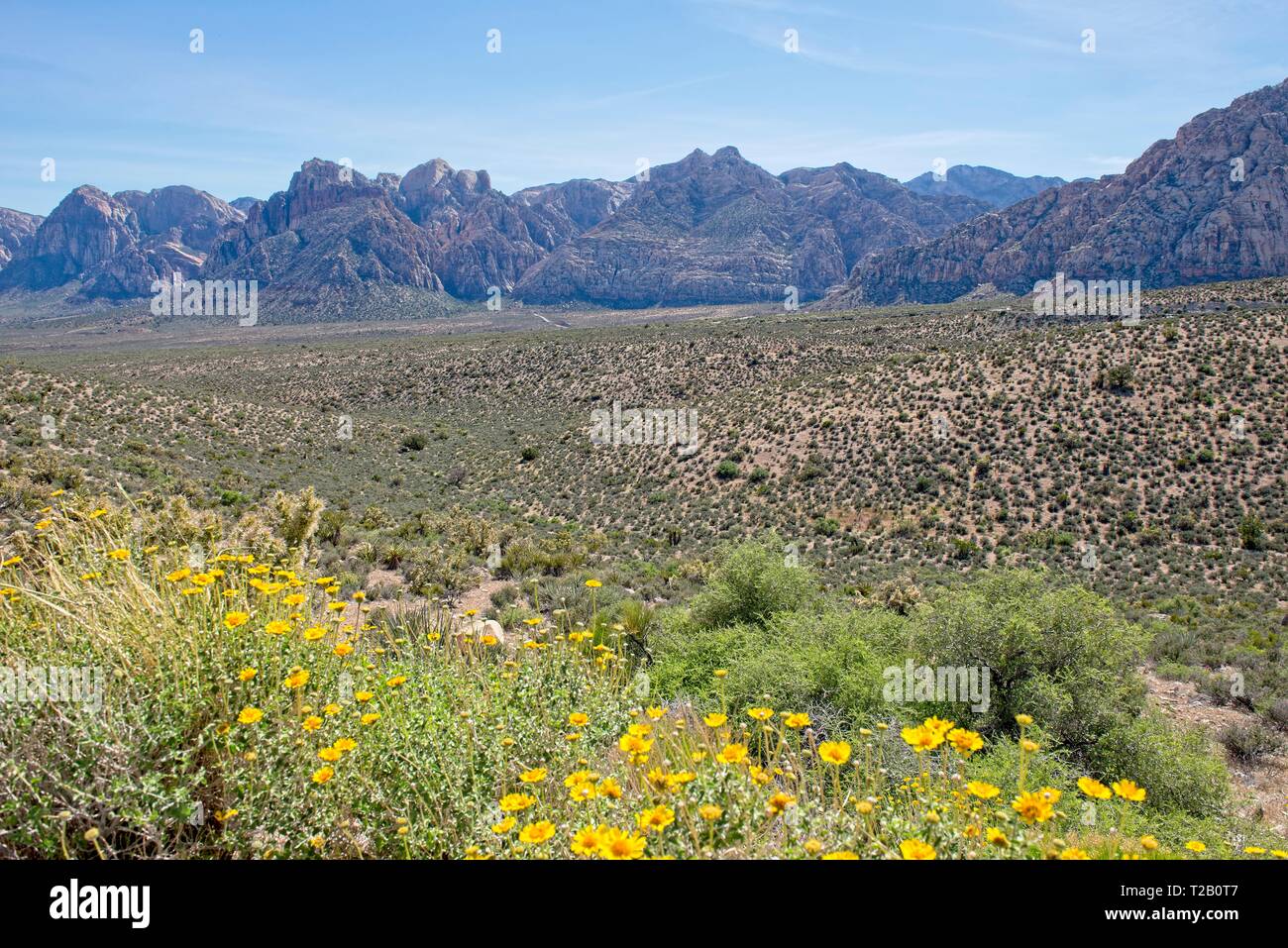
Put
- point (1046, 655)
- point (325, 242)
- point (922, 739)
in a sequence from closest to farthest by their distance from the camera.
→ point (922, 739) → point (1046, 655) → point (325, 242)

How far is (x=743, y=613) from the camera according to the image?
9.12m

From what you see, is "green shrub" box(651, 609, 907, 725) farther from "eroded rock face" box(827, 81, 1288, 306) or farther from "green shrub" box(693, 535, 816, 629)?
"eroded rock face" box(827, 81, 1288, 306)

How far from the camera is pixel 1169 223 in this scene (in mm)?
98312

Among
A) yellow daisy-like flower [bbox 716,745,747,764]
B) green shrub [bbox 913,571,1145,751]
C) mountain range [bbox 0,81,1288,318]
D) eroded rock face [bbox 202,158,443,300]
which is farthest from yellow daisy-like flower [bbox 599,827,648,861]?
eroded rock face [bbox 202,158,443,300]

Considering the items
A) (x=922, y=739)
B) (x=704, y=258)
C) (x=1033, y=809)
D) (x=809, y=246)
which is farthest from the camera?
(x=809, y=246)

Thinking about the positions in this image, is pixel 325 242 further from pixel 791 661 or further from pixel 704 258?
pixel 791 661

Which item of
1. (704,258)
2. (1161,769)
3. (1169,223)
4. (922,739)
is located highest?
(704,258)

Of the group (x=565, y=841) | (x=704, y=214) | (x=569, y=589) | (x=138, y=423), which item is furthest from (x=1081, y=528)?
(x=704, y=214)

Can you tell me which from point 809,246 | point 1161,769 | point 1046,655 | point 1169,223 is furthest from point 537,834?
point 809,246

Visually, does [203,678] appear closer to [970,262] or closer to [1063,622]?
[1063,622]

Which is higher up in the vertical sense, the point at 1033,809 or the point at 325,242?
the point at 325,242

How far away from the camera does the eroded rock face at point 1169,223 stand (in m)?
93.8

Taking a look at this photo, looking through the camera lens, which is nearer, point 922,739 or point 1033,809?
point 1033,809

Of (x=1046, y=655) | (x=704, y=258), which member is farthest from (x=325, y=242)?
(x=1046, y=655)
